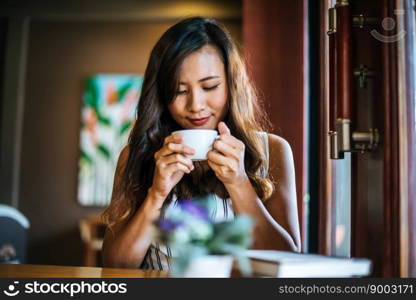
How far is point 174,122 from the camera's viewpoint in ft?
3.33

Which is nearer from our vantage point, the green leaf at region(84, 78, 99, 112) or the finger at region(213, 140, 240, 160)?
the finger at region(213, 140, 240, 160)

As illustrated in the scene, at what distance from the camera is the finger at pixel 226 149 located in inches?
32.9

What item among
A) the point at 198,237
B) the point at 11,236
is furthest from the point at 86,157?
the point at 198,237

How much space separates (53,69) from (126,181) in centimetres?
315

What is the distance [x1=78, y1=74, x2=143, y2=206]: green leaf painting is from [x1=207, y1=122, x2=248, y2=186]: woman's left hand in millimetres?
2948

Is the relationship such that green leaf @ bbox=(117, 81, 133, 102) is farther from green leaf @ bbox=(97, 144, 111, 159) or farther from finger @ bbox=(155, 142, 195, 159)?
finger @ bbox=(155, 142, 195, 159)

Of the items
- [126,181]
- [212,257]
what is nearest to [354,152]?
[212,257]

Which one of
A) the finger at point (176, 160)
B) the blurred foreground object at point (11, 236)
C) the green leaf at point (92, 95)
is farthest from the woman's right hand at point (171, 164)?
the green leaf at point (92, 95)

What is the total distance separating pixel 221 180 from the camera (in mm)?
908

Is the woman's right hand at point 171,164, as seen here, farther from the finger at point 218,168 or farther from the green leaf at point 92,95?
the green leaf at point 92,95

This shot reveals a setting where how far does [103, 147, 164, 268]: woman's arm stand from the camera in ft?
3.03

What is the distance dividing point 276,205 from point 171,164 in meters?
0.22

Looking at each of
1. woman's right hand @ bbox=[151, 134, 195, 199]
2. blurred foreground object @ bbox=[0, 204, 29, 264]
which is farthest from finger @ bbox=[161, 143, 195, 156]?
blurred foreground object @ bbox=[0, 204, 29, 264]

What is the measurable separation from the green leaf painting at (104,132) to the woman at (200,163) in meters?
2.77
